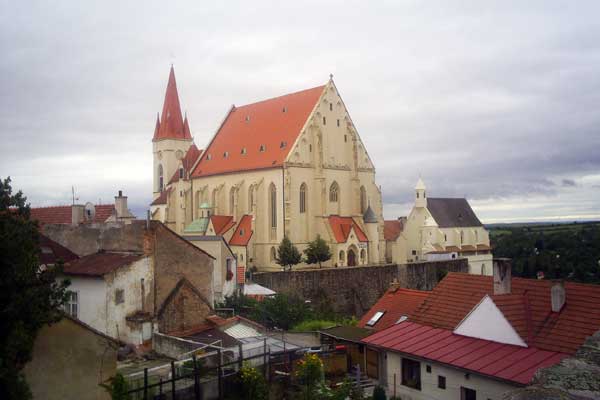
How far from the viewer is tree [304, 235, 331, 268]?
166 feet

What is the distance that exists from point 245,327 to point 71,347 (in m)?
10.6

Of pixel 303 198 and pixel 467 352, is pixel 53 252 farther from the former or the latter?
pixel 303 198

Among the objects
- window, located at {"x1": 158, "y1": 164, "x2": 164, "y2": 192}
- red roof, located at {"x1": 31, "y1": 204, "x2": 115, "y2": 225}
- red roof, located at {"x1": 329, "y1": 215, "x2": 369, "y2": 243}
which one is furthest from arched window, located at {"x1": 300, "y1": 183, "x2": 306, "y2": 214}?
window, located at {"x1": 158, "y1": 164, "x2": 164, "y2": 192}

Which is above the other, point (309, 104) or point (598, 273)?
point (309, 104)

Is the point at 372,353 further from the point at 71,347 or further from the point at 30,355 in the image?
the point at 30,355

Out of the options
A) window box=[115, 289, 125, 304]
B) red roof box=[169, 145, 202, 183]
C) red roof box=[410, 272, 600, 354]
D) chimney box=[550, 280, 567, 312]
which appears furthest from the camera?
red roof box=[169, 145, 202, 183]

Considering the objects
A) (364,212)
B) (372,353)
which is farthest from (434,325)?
(364,212)

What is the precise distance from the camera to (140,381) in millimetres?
16109

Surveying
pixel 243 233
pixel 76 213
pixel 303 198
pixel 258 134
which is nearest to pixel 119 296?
pixel 76 213

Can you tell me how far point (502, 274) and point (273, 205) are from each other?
3674 centimetres

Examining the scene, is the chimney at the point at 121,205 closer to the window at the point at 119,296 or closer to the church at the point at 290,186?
the window at the point at 119,296

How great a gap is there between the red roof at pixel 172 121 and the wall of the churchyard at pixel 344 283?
36.6 m

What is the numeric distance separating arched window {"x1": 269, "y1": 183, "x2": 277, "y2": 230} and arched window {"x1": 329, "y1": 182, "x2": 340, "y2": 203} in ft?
18.8

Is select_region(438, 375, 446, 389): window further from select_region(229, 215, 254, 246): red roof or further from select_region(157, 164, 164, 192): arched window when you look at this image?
select_region(157, 164, 164, 192): arched window
